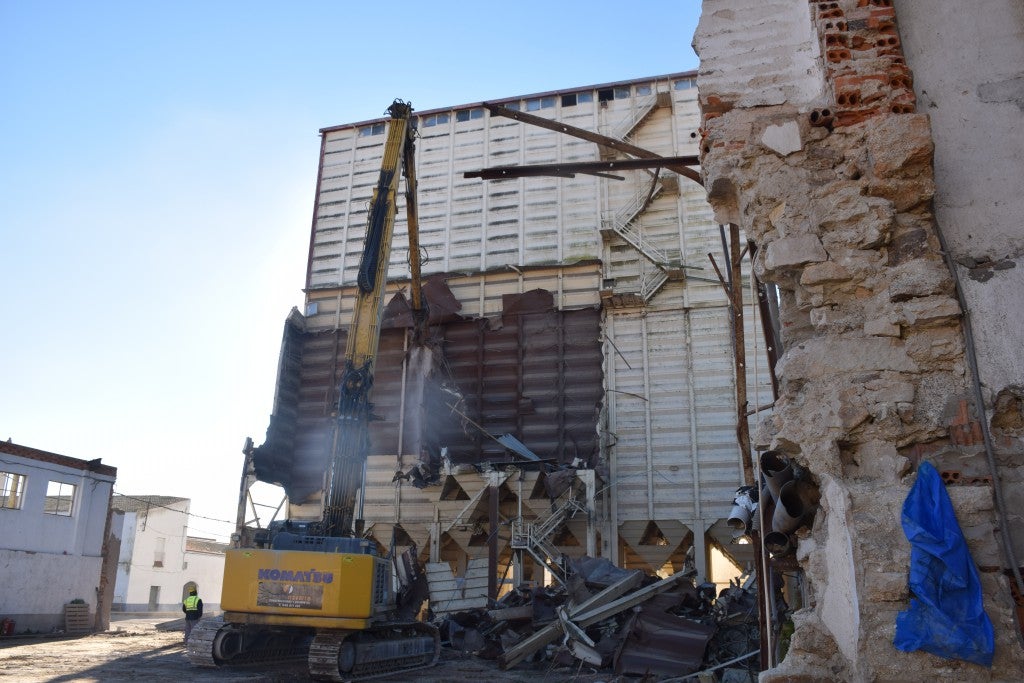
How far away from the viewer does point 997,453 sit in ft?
12.6

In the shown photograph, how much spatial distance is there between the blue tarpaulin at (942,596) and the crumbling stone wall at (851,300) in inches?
3.0

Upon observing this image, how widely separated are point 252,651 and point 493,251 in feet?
46.3

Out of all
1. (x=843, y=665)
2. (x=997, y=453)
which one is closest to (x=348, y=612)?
(x=843, y=665)

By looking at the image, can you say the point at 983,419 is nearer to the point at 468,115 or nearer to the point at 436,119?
the point at 468,115

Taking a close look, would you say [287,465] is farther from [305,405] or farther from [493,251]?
[493,251]

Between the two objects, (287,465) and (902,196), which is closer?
(902,196)

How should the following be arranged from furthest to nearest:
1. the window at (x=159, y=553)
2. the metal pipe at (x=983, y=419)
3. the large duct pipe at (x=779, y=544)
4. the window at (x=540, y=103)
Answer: the window at (x=159, y=553) < the window at (x=540, y=103) < the large duct pipe at (x=779, y=544) < the metal pipe at (x=983, y=419)

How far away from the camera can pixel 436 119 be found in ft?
84.5

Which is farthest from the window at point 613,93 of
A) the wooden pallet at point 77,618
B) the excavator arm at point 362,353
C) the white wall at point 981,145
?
the wooden pallet at point 77,618

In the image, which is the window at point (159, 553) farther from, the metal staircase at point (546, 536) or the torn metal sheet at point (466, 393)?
the metal staircase at point (546, 536)

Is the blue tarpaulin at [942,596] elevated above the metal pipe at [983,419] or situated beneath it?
situated beneath

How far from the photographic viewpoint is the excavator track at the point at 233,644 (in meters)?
11.3

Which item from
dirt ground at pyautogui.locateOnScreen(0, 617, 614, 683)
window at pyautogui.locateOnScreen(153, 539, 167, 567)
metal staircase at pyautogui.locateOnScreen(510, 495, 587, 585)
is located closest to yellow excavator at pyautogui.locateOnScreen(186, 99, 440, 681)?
dirt ground at pyautogui.locateOnScreen(0, 617, 614, 683)

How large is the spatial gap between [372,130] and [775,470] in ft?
77.8
